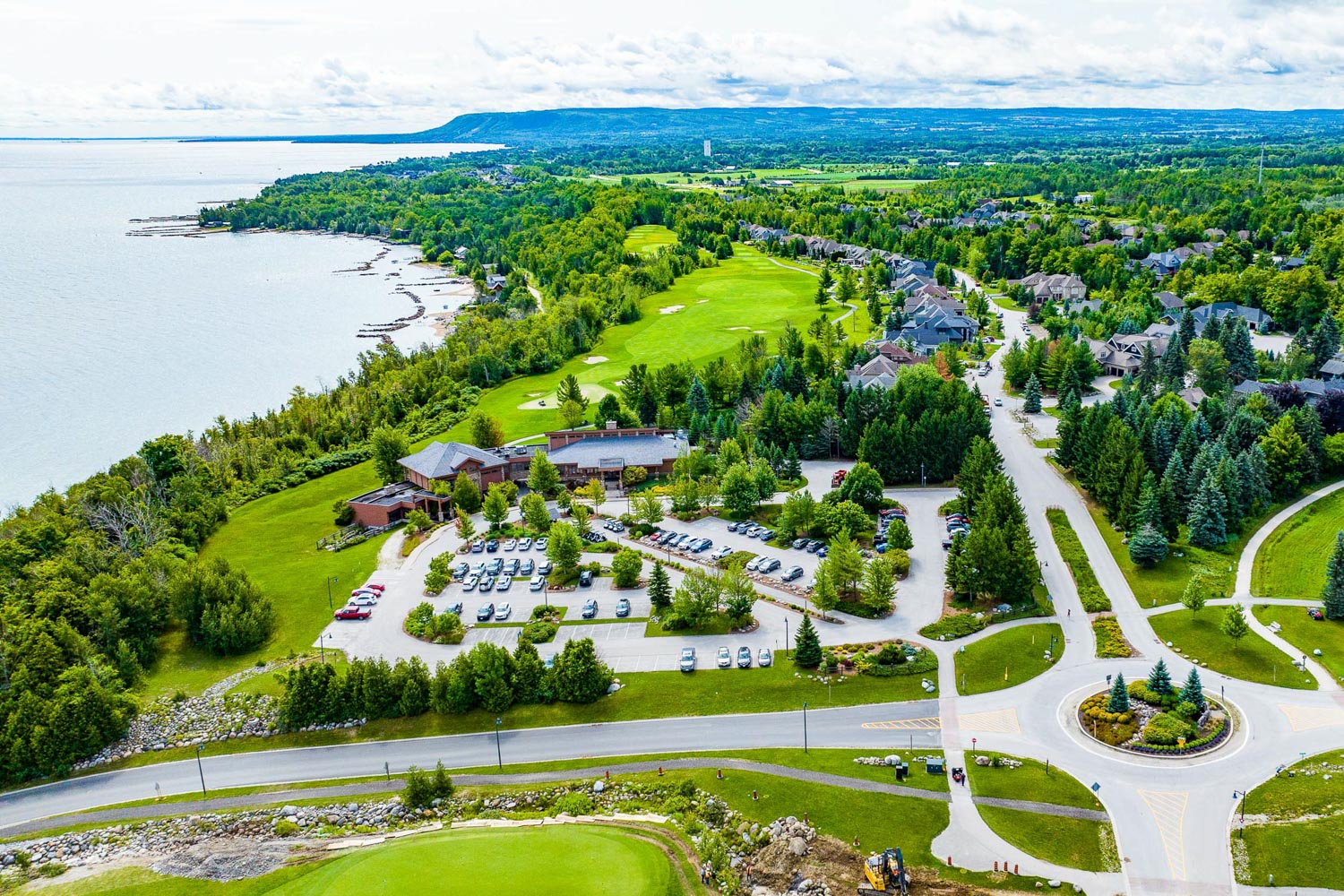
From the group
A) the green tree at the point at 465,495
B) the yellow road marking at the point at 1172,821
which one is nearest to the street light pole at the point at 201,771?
the green tree at the point at 465,495

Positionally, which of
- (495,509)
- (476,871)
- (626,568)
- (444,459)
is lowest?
(476,871)

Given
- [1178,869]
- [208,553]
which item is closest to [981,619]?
→ [1178,869]

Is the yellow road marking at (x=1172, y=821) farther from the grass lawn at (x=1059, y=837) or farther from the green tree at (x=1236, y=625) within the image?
the green tree at (x=1236, y=625)

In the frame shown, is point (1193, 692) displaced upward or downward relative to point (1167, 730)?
upward

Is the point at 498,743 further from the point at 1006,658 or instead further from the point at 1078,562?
the point at 1078,562

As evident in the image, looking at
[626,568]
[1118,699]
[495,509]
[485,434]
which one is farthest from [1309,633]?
[485,434]

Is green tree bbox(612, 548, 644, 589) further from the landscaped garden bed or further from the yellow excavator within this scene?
the yellow excavator
